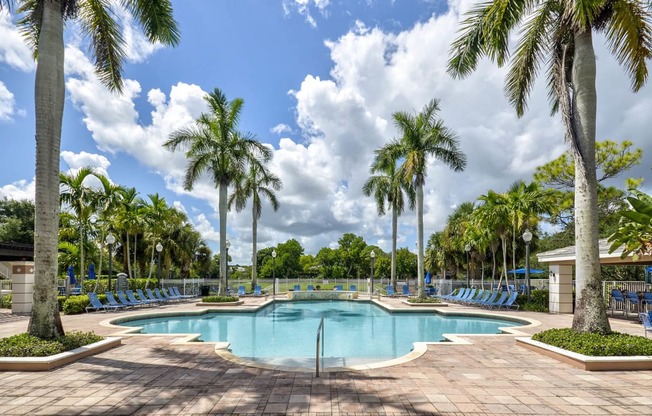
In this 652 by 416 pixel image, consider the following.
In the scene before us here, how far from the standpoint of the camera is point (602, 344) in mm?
7043

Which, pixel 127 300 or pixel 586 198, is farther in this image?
pixel 127 300

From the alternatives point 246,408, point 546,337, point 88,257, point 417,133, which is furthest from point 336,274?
point 246,408

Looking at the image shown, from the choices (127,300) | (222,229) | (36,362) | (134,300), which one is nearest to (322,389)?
(36,362)

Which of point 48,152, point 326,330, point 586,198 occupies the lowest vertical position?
point 326,330

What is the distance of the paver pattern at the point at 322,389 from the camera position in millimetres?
4805

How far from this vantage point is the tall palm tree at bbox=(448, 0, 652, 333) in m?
7.75

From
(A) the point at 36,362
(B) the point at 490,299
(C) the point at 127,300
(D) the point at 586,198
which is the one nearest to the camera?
(A) the point at 36,362

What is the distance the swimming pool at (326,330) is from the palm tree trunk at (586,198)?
4.55m

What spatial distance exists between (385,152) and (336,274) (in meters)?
30.3

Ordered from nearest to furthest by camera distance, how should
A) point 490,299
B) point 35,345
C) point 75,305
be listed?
point 35,345 < point 75,305 < point 490,299

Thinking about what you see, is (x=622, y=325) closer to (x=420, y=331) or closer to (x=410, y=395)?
(x=420, y=331)

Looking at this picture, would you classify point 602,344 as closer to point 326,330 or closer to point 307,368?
point 307,368

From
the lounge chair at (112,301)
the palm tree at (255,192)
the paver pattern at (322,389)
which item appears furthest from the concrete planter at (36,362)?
the palm tree at (255,192)

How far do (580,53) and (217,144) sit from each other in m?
15.5
